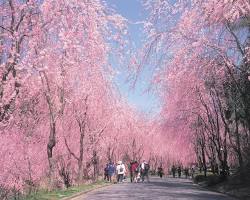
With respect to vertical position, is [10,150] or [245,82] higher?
[245,82]

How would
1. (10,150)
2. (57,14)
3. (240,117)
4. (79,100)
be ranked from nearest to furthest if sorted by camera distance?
1. (57,14)
2. (10,150)
3. (240,117)
4. (79,100)

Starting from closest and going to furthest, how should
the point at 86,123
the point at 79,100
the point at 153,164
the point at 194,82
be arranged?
1. the point at 194,82
2. the point at 79,100
3. the point at 86,123
4. the point at 153,164

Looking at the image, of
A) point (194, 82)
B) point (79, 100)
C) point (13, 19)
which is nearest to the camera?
point (13, 19)

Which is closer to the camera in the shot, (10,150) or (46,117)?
(10,150)

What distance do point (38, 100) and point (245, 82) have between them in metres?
14.6

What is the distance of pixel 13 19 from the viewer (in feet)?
46.9

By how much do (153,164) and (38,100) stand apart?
203 feet

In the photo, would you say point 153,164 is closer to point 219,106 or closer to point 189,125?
point 189,125

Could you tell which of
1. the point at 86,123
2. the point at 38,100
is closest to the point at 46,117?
the point at 38,100

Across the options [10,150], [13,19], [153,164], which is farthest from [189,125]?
[153,164]

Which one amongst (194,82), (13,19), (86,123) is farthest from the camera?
(86,123)

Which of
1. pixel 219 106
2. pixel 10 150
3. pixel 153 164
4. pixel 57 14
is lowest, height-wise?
pixel 10 150

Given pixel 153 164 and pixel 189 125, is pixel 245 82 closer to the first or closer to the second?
pixel 189 125

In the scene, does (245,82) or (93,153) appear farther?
(93,153)
